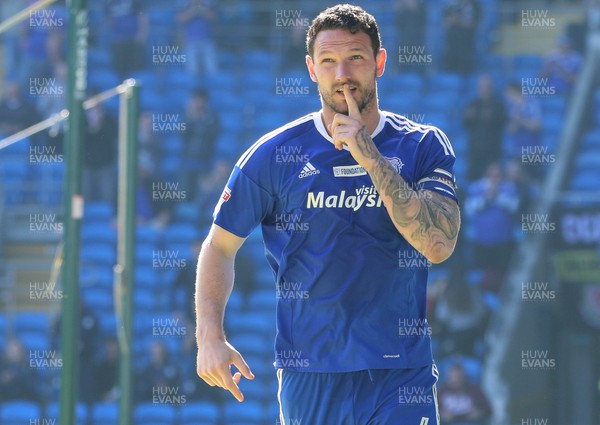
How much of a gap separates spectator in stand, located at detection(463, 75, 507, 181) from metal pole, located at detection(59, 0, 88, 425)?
23.6 ft

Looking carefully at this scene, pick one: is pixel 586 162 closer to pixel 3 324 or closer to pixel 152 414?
pixel 152 414

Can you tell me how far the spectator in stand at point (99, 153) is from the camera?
11.3 meters

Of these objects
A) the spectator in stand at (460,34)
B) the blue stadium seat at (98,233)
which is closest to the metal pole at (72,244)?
the blue stadium seat at (98,233)

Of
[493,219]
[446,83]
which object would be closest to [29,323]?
[493,219]

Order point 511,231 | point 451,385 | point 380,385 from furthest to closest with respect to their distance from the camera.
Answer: point 511,231
point 451,385
point 380,385

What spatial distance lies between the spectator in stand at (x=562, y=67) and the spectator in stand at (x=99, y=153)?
4785 millimetres

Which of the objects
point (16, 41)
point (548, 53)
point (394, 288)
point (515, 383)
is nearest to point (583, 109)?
point (548, 53)

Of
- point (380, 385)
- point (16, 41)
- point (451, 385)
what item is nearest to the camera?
point (380, 385)

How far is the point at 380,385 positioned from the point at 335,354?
0.17 metres

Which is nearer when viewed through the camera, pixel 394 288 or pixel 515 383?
pixel 394 288

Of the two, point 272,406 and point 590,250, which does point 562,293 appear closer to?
point 590,250

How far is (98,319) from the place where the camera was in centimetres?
1091

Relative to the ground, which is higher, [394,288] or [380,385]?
[394,288]

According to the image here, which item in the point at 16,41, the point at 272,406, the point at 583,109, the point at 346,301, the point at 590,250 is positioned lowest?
the point at 272,406
